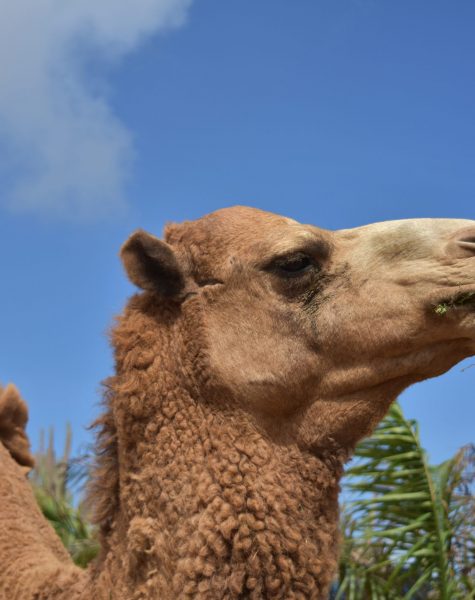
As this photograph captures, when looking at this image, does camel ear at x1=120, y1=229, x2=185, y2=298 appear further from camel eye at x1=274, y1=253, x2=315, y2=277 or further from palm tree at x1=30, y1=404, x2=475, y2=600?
palm tree at x1=30, y1=404, x2=475, y2=600

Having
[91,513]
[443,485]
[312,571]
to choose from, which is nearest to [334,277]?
[312,571]

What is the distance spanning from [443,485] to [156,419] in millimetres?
5222

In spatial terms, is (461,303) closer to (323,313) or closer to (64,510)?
(323,313)

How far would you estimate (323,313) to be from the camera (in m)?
3.49

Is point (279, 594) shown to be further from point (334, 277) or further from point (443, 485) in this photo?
point (443, 485)

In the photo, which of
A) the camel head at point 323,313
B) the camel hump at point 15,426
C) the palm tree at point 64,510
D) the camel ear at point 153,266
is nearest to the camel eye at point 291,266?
the camel head at point 323,313

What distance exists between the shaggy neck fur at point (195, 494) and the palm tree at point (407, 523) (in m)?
4.55

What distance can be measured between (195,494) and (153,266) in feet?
3.37

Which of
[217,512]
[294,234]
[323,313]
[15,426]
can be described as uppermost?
[294,234]

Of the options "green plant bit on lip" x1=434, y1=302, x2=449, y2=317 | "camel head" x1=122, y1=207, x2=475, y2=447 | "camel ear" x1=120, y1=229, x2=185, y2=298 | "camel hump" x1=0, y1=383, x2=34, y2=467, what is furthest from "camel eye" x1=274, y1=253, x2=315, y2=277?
"camel hump" x1=0, y1=383, x2=34, y2=467

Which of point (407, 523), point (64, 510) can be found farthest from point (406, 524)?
point (64, 510)

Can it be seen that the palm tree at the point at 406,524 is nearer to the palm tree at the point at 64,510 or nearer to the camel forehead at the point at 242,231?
the palm tree at the point at 64,510

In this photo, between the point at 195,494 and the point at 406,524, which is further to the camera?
the point at 406,524

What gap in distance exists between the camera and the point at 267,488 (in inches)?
126
